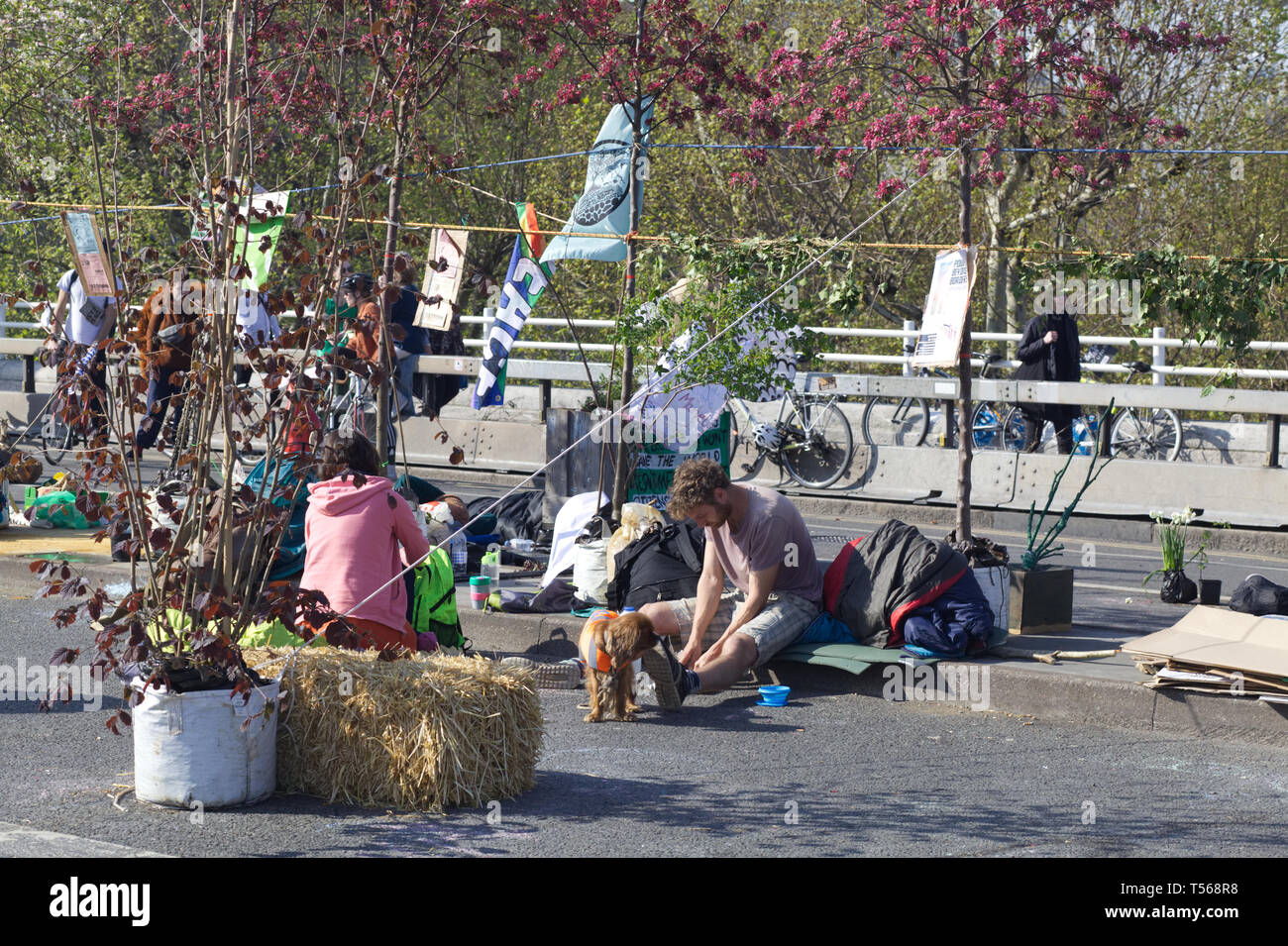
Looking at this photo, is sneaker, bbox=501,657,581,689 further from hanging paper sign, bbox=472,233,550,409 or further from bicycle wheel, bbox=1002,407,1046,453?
bicycle wheel, bbox=1002,407,1046,453

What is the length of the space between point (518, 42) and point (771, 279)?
562 centimetres

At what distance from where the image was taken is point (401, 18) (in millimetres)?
10852

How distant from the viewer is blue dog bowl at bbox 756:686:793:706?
7730 mm

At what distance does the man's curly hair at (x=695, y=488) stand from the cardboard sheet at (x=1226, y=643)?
2074 mm

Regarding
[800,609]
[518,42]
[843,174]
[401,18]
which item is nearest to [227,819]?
[800,609]

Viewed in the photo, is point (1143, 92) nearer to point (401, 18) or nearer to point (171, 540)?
point (401, 18)

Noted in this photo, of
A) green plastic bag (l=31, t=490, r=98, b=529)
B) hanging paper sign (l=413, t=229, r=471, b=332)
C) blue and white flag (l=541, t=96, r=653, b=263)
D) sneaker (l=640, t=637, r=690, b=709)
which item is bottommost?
sneaker (l=640, t=637, r=690, b=709)

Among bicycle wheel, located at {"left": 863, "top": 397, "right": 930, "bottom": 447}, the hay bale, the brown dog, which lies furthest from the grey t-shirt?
bicycle wheel, located at {"left": 863, "top": 397, "right": 930, "bottom": 447}

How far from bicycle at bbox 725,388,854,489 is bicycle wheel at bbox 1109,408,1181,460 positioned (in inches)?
125

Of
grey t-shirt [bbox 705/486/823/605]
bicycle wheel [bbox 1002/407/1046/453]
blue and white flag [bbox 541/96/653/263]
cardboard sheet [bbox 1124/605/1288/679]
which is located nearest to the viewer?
cardboard sheet [bbox 1124/605/1288/679]

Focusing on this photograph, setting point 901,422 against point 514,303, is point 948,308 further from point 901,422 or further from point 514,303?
point 901,422

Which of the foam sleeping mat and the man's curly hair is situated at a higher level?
the man's curly hair

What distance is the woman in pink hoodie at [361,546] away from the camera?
723cm

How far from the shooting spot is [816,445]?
16.6m
